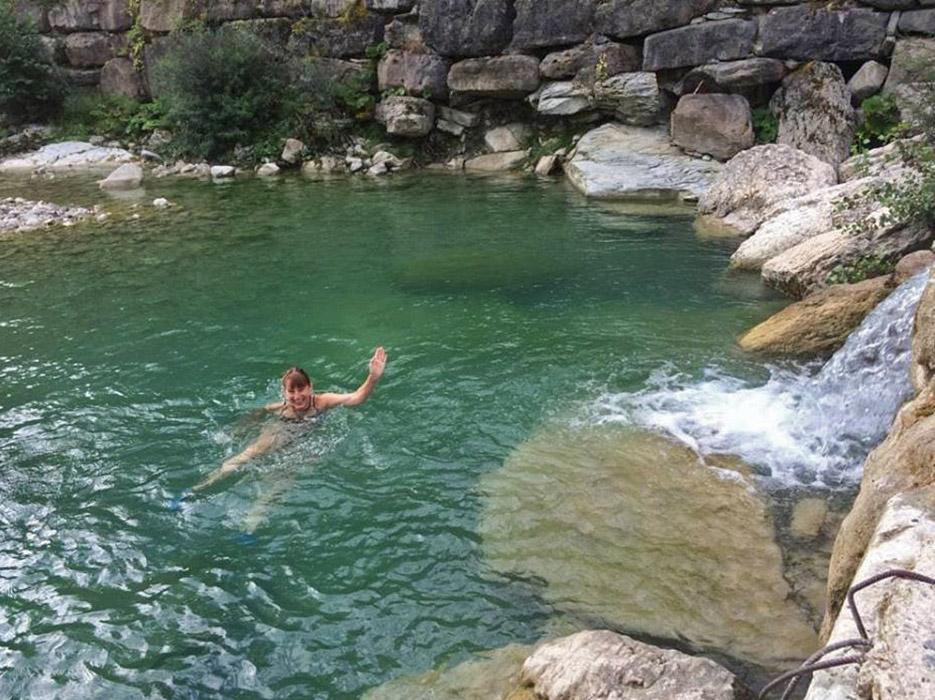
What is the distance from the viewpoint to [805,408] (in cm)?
695

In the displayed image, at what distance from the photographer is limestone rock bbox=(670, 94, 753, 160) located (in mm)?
16672

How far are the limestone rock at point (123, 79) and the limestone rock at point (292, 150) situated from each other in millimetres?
7202

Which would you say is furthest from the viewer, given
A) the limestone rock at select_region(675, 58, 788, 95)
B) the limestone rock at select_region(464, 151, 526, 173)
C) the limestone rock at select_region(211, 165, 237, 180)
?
the limestone rock at select_region(211, 165, 237, 180)

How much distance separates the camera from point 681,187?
1583 cm

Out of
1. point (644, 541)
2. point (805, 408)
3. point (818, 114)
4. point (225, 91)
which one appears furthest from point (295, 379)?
point (225, 91)

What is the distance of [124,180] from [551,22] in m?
11.3

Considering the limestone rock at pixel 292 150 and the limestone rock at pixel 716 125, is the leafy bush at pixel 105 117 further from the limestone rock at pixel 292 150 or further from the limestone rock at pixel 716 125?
the limestone rock at pixel 716 125

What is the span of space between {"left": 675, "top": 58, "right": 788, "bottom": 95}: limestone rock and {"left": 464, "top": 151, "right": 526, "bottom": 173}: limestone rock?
15.5ft

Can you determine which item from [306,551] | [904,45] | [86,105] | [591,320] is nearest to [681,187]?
[904,45]

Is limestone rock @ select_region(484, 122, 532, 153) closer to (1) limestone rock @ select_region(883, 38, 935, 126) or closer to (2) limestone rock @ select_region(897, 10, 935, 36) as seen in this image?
(1) limestone rock @ select_region(883, 38, 935, 126)

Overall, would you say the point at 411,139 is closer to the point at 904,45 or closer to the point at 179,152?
the point at 179,152

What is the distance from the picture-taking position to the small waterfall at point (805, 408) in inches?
247

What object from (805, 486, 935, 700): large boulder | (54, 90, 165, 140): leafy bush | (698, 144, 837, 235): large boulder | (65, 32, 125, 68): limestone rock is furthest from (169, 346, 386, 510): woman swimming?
(65, 32, 125, 68): limestone rock

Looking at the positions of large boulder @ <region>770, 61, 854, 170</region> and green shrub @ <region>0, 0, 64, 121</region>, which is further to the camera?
green shrub @ <region>0, 0, 64, 121</region>
